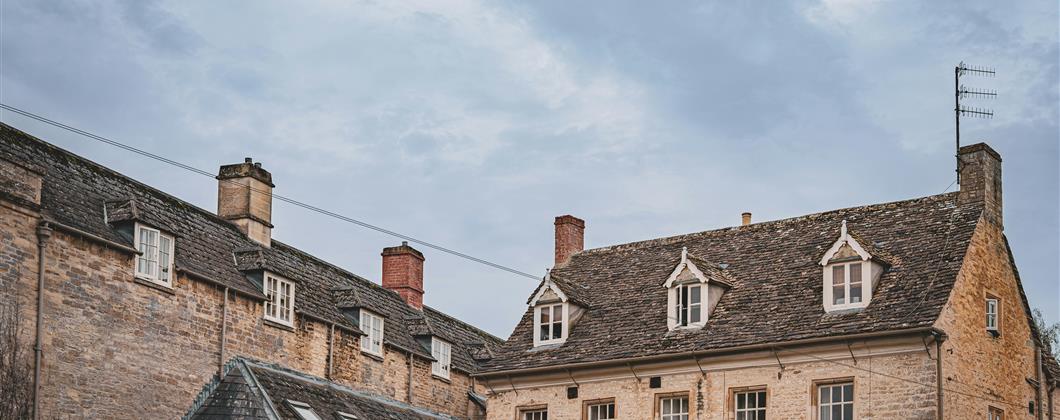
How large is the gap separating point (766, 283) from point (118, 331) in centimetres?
1635

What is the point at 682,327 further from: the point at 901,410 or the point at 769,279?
the point at 901,410

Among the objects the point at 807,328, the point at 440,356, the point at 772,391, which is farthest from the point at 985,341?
the point at 440,356

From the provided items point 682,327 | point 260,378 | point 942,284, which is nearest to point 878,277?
point 942,284

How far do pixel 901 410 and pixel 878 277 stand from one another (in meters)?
3.65

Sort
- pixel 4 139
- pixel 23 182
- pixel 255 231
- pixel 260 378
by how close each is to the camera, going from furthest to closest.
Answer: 1. pixel 255 231
2. pixel 260 378
3. pixel 4 139
4. pixel 23 182

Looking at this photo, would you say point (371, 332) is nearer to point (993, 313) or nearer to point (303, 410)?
point (303, 410)

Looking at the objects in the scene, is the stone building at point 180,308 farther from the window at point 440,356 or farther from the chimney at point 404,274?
the chimney at point 404,274

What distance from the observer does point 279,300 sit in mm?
38906

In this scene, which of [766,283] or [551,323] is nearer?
[766,283]

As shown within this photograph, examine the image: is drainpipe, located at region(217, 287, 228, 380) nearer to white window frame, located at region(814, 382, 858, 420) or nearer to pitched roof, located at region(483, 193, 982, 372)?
pitched roof, located at region(483, 193, 982, 372)

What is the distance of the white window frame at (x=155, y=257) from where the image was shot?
33938 millimetres

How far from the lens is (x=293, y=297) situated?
130ft

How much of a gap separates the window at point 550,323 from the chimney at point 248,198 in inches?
339

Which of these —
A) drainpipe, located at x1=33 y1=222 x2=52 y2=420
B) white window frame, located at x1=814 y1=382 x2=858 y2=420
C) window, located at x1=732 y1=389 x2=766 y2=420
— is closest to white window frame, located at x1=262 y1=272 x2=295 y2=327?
drainpipe, located at x1=33 y1=222 x2=52 y2=420
